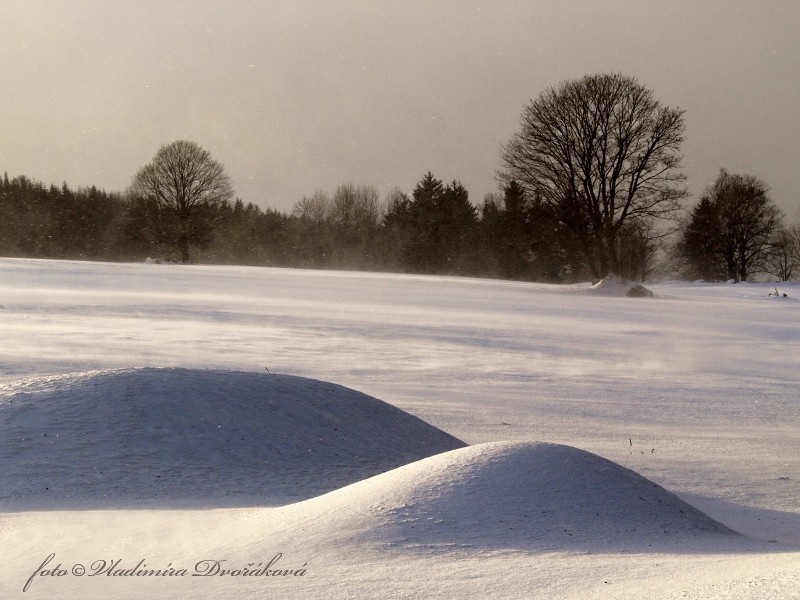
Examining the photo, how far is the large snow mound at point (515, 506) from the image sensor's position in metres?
3.87

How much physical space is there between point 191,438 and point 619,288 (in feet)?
91.6

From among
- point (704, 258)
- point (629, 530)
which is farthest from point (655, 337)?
point (704, 258)

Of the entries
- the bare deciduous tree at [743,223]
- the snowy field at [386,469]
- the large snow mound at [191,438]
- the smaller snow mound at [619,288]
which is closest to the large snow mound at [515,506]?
the snowy field at [386,469]

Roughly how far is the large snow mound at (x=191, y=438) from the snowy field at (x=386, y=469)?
0.8 inches

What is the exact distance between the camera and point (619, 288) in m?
32.1

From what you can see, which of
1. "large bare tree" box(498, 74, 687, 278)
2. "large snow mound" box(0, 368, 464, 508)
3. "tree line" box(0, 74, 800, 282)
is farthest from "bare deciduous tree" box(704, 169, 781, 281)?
"large snow mound" box(0, 368, 464, 508)

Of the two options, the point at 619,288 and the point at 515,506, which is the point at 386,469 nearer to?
Answer: the point at 515,506

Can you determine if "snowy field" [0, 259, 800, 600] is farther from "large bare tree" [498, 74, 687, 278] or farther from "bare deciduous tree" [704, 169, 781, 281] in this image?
"bare deciduous tree" [704, 169, 781, 281]

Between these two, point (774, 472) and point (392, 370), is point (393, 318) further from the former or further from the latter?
point (774, 472)

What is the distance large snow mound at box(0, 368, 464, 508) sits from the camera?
5461 mm

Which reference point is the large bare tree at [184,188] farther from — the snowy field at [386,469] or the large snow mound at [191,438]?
the large snow mound at [191,438]

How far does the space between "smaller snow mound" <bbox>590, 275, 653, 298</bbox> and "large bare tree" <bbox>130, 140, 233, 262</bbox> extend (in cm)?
2940

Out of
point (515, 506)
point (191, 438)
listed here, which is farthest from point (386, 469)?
point (515, 506)

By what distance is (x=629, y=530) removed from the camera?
4.22 m
